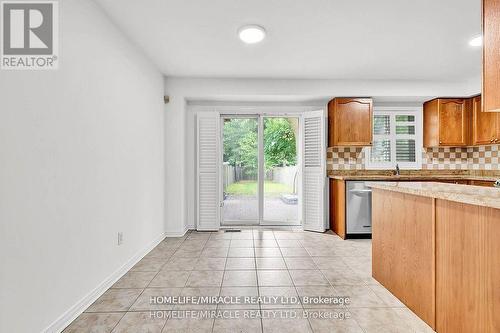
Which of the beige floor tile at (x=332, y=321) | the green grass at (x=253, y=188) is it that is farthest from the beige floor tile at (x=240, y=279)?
the green grass at (x=253, y=188)

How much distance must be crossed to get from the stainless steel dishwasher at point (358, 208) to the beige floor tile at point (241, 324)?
2.52 m

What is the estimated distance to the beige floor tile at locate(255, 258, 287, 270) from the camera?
283 centimetres

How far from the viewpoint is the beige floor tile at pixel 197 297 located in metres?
2.04

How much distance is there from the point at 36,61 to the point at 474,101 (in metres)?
5.54

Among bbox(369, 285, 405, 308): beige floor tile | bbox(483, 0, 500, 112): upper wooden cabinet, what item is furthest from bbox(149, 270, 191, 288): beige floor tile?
bbox(483, 0, 500, 112): upper wooden cabinet

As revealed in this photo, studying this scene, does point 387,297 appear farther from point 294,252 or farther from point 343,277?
point 294,252

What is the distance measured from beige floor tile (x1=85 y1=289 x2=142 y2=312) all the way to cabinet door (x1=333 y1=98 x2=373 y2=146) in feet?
11.3

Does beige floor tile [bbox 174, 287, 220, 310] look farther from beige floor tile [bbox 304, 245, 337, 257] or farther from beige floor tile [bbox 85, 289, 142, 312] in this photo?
beige floor tile [bbox 304, 245, 337, 257]

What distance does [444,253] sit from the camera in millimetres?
1635

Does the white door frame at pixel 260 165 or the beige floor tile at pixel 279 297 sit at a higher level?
the white door frame at pixel 260 165

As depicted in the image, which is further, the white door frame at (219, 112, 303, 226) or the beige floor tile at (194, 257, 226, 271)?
the white door frame at (219, 112, 303, 226)

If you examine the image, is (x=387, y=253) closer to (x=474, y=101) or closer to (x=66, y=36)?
(x=66, y=36)

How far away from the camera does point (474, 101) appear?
4180mm

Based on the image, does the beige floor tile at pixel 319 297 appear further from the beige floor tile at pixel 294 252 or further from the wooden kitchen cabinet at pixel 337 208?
the wooden kitchen cabinet at pixel 337 208
